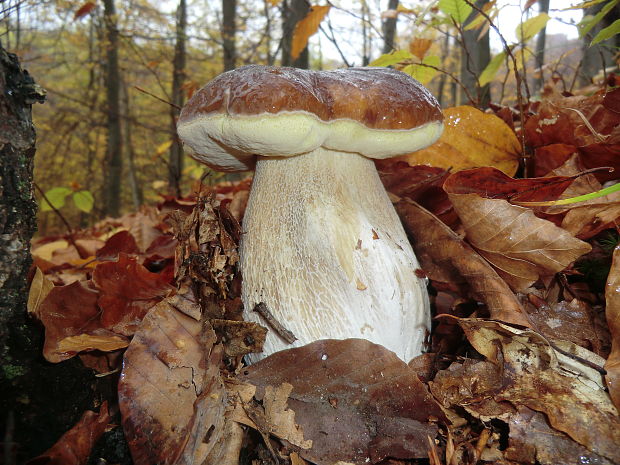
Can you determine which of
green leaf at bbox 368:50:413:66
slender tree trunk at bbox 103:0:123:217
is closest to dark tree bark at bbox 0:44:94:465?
green leaf at bbox 368:50:413:66

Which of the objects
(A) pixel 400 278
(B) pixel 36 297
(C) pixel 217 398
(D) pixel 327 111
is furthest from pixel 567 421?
(B) pixel 36 297

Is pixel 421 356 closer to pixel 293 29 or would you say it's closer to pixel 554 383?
pixel 554 383

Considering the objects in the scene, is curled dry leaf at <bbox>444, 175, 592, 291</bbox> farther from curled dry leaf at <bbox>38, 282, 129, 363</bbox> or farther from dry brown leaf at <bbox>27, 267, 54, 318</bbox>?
dry brown leaf at <bbox>27, 267, 54, 318</bbox>

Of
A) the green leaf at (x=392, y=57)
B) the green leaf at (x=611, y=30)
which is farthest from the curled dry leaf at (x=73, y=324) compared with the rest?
the green leaf at (x=611, y=30)

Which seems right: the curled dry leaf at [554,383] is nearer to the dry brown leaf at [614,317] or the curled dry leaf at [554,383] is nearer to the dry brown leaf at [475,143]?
the dry brown leaf at [614,317]

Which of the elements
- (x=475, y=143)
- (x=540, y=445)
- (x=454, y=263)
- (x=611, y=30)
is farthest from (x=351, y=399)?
(x=611, y=30)
